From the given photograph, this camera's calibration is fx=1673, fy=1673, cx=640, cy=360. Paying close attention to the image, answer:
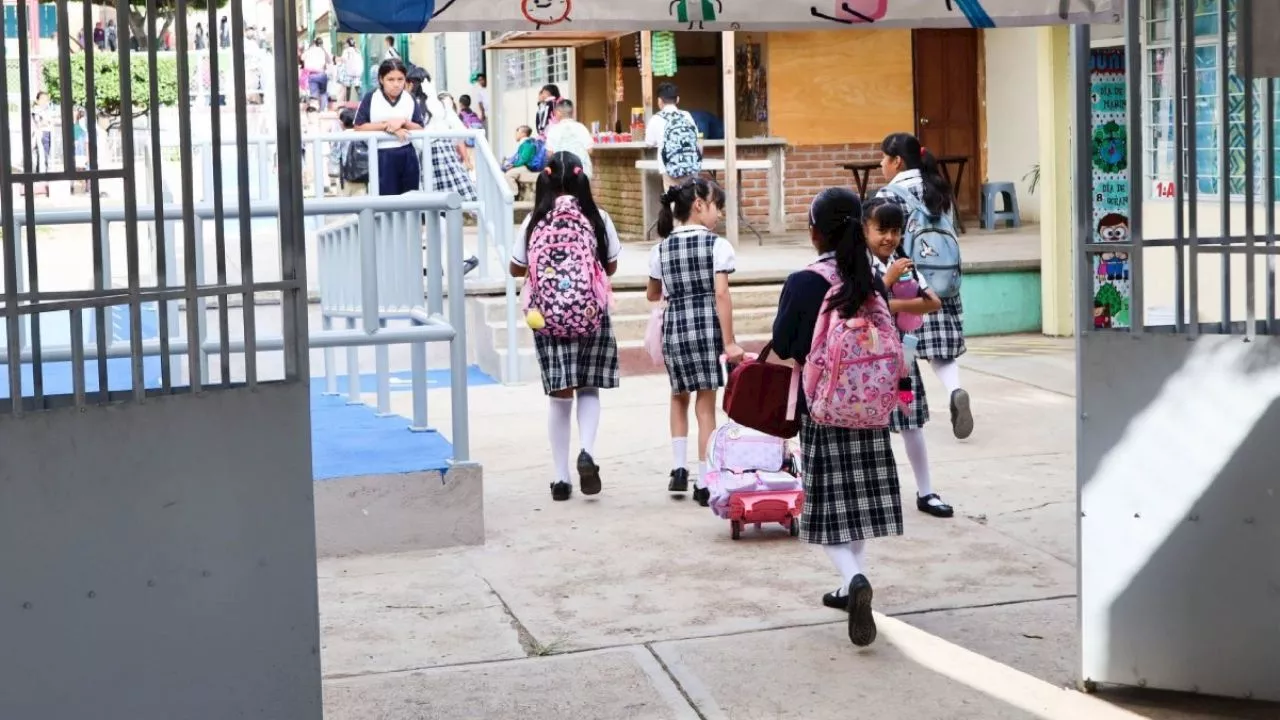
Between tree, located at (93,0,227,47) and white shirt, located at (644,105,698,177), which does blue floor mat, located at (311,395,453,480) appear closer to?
tree, located at (93,0,227,47)

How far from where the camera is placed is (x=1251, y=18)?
175 inches

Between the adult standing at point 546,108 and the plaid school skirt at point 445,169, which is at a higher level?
the adult standing at point 546,108

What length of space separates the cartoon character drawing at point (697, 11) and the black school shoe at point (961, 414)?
357 centimetres

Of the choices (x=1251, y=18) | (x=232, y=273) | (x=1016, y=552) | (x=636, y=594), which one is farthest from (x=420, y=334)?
(x=232, y=273)

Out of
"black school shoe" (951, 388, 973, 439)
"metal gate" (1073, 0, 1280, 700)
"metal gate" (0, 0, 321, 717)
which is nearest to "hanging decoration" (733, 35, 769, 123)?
"black school shoe" (951, 388, 973, 439)

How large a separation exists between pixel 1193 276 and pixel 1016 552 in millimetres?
2207

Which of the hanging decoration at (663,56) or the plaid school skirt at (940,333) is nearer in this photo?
the plaid school skirt at (940,333)

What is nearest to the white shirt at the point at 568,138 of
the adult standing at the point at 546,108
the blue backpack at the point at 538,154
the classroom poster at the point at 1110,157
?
the blue backpack at the point at 538,154

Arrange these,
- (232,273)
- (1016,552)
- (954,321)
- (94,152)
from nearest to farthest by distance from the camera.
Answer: (94,152)
(1016,552)
(954,321)
(232,273)

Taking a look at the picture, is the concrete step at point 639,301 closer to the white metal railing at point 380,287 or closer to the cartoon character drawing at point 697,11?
the white metal railing at point 380,287

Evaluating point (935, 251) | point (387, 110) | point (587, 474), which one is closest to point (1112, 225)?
point (935, 251)

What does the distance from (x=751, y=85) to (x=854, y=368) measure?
47.7 ft

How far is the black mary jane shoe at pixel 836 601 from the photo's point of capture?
225 inches

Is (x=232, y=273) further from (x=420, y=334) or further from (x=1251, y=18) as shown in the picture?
(x=1251, y=18)
